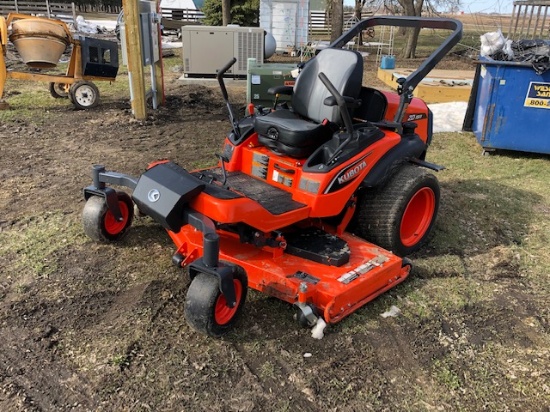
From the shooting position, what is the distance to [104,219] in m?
3.89

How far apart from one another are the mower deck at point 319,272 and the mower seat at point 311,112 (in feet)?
2.41

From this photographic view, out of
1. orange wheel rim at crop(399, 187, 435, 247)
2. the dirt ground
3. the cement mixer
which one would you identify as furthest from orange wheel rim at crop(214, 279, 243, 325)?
the cement mixer

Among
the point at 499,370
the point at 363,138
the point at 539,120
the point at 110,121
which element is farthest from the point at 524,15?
the point at 499,370

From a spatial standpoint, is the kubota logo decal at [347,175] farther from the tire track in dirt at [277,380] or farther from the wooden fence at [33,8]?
the wooden fence at [33,8]

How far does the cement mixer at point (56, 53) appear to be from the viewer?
8125mm

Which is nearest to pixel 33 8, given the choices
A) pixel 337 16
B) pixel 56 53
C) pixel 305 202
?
pixel 337 16

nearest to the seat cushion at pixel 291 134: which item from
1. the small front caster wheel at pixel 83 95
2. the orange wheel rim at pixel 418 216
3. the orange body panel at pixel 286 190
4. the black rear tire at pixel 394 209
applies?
the orange body panel at pixel 286 190

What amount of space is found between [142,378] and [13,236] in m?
2.11

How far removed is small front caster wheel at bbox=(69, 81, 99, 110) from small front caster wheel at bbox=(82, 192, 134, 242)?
17.2 ft

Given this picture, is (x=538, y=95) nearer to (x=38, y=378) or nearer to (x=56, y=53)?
(x=38, y=378)

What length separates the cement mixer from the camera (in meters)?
8.12

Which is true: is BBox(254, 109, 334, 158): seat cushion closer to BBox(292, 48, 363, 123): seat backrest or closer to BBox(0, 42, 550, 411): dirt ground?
BBox(292, 48, 363, 123): seat backrest

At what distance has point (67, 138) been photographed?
23.0 feet

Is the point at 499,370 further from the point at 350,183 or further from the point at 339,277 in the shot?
the point at 350,183
